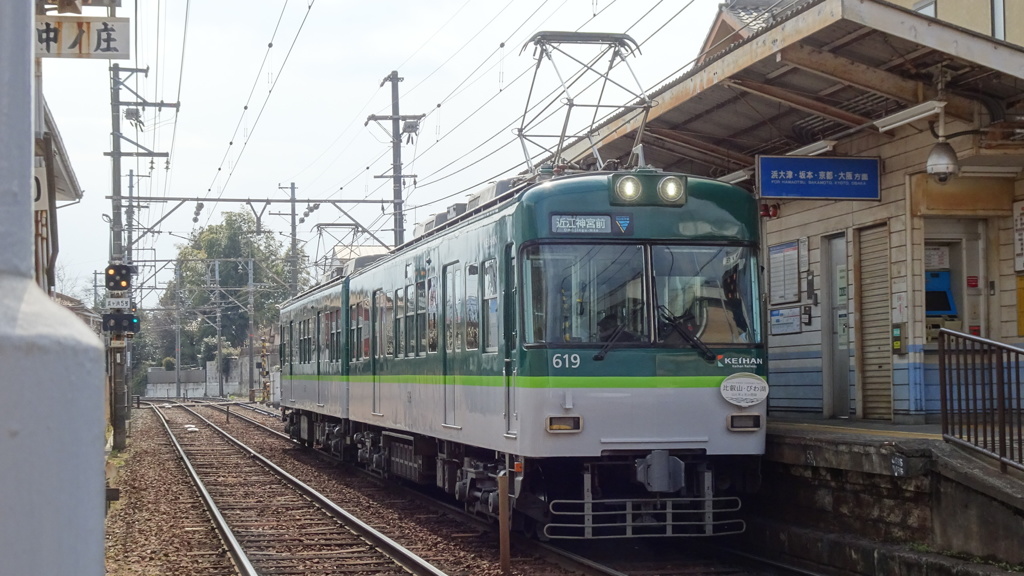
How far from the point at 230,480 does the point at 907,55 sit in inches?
481

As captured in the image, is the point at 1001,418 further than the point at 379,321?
No

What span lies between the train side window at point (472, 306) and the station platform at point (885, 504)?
2.81 meters

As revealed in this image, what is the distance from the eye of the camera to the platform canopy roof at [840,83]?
396 inches

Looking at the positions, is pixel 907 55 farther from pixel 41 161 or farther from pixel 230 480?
pixel 230 480

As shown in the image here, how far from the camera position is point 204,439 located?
2853 cm

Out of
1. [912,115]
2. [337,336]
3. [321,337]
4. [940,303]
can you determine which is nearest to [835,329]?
[940,303]

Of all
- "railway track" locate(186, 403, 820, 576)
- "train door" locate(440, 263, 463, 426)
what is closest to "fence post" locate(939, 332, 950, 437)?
"railway track" locate(186, 403, 820, 576)

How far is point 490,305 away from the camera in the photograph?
34.9 ft

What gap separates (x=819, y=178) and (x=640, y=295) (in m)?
3.30

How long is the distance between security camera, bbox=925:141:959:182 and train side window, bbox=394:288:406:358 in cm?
610

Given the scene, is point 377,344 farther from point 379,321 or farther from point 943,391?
point 943,391

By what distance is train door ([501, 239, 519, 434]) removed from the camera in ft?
32.5

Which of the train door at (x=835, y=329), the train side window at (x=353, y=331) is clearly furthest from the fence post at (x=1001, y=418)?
the train side window at (x=353, y=331)

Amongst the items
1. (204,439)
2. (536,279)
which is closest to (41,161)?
(536,279)
